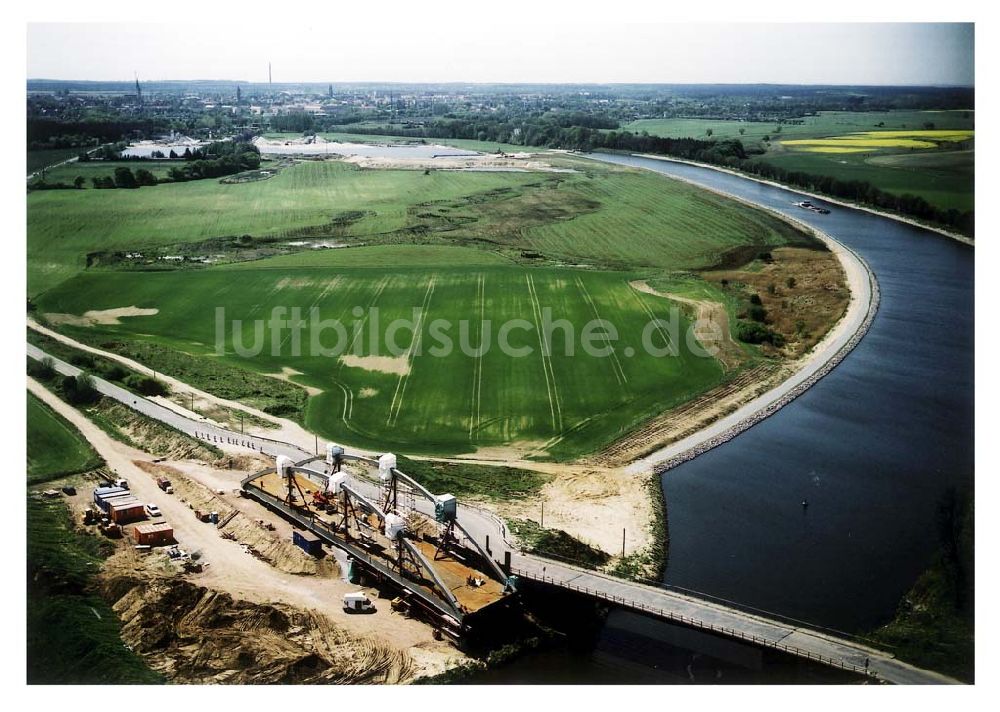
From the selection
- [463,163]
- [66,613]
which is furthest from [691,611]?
[463,163]

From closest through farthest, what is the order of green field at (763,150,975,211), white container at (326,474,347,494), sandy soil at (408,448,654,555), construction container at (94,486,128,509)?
white container at (326,474,347,494), sandy soil at (408,448,654,555), construction container at (94,486,128,509), green field at (763,150,975,211)

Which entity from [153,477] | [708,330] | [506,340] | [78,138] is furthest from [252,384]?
[78,138]

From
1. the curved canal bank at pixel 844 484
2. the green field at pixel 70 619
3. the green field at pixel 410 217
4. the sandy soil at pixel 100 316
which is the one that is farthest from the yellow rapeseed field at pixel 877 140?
the sandy soil at pixel 100 316

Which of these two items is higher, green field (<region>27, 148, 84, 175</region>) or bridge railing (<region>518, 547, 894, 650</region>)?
green field (<region>27, 148, 84, 175</region>)

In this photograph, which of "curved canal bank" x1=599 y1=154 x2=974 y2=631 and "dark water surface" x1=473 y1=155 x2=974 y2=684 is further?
"curved canal bank" x1=599 y1=154 x2=974 y2=631

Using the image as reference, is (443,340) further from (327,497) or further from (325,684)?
(325,684)

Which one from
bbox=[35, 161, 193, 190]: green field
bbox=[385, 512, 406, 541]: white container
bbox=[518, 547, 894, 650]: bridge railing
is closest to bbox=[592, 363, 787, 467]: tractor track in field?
bbox=[518, 547, 894, 650]: bridge railing

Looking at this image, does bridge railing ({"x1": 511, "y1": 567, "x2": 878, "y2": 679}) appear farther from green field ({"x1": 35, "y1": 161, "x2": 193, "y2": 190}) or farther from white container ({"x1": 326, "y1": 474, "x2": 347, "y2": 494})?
green field ({"x1": 35, "y1": 161, "x2": 193, "y2": 190})
